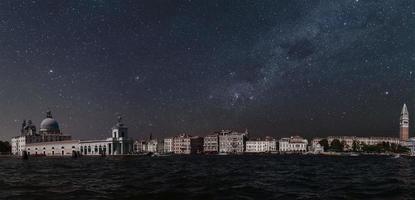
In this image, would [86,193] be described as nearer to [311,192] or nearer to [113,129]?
[311,192]

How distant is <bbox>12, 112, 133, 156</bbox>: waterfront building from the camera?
15400 cm

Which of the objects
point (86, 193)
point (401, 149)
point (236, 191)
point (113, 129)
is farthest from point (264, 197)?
point (401, 149)

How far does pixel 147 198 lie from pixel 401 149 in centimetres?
19647

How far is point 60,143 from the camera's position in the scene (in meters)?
159

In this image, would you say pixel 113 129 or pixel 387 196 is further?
pixel 113 129

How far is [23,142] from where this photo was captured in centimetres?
17062

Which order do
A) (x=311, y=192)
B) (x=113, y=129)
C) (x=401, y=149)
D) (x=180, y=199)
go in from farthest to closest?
(x=401, y=149) < (x=113, y=129) < (x=311, y=192) < (x=180, y=199)

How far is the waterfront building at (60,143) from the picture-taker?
505 feet

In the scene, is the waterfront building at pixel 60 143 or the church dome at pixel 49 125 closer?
the waterfront building at pixel 60 143

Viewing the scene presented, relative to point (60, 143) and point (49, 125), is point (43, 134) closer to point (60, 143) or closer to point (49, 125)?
point (49, 125)

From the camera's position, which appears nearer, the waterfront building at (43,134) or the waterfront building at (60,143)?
the waterfront building at (60,143)

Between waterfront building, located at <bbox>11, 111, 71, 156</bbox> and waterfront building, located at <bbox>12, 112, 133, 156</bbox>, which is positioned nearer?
waterfront building, located at <bbox>12, 112, 133, 156</bbox>

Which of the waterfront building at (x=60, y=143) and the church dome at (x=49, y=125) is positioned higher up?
the church dome at (x=49, y=125)

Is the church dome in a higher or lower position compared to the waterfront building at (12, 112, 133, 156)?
higher
